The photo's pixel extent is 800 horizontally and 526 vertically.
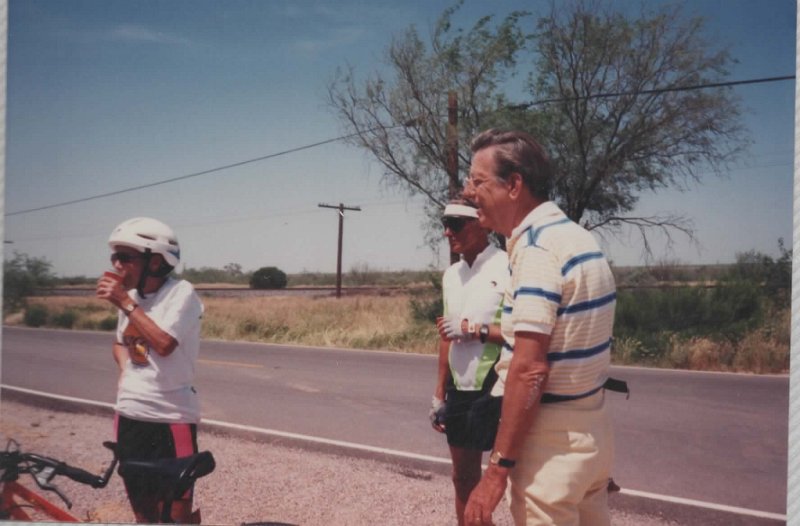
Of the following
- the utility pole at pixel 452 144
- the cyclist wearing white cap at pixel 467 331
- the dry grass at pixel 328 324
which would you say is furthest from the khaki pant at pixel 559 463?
the dry grass at pixel 328 324

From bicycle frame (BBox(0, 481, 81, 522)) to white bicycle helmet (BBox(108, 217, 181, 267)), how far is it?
0.86 meters

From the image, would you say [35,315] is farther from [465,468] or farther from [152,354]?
[465,468]

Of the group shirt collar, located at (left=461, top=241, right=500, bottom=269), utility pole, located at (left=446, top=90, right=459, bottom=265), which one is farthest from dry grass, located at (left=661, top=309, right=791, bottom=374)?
utility pole, located at (left=446, top=90, right=459, bottom=265)

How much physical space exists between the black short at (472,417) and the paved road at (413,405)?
181 centimetres

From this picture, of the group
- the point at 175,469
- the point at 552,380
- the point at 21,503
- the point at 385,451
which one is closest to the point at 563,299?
the point at 552,380

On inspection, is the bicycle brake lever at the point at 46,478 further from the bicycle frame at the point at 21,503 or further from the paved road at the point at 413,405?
the paved road at the point at 413,405

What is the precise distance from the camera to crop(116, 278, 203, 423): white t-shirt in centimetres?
247

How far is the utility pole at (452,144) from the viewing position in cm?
489

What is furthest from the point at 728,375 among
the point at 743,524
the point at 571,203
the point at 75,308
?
the point at 75,308

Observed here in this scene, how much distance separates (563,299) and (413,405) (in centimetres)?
511

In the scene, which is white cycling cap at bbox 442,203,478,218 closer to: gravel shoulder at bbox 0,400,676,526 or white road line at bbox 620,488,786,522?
gravel shoulder at bbox 0,400,676,526

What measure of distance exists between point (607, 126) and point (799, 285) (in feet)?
8.51

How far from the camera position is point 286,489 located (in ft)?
13.5

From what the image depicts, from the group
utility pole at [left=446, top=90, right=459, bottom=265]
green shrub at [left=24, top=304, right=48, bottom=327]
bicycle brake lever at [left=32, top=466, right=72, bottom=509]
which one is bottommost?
bicycle brake lever at [left=32, top=466, right=72, bottom=509]
